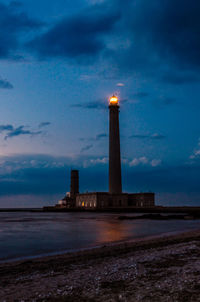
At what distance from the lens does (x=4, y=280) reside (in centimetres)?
791

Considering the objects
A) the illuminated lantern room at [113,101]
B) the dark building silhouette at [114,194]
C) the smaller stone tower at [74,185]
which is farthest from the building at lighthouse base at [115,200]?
the illuminated lantern room at [113,101]

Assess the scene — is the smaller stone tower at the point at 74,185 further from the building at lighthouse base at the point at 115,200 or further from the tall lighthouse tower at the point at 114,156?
the tall lighthouse tower at the point at 114,156

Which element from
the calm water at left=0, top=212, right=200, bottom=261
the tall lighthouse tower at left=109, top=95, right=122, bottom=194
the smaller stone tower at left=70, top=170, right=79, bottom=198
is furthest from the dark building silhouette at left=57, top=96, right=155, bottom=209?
the calm water at left=0, top=212, right=200, bottom=261

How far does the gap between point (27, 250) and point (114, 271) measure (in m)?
10.6

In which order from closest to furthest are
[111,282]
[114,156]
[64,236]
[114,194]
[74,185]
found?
[111,282], [64,236], [114,156], [114,194], [74,185]

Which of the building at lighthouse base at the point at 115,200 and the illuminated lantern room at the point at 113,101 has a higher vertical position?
the illuminated lantern room at the point at 113,101

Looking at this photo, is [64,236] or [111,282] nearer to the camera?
[111,282]

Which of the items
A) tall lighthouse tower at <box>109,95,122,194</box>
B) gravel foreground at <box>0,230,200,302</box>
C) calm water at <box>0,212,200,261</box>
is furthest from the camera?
tall lighthouse tower at <box>109,95,122,194</box>

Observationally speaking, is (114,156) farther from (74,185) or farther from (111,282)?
(111,282)

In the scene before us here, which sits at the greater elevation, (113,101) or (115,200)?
(113,101)

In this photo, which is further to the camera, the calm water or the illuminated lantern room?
the illuminated lantern room

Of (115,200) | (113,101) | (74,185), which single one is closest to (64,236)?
(115,200)

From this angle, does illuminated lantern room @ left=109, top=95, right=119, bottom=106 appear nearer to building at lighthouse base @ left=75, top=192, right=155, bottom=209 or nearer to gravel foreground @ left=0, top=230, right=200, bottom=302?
building at lighthouse base @ left=75, top=192, right=155, bottom=209

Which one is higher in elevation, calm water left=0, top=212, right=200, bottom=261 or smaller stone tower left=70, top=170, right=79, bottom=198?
smaller stone tower left=70, top=170, right=79, bottom=198
